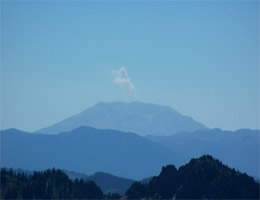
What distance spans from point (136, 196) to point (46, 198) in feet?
76.9

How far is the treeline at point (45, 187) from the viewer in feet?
389

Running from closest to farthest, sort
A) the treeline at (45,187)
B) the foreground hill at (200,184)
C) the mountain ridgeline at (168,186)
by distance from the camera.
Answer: the treeline at (45,187) < the mountain ridgeline at (168,186) < the foreground hill at (200,184)

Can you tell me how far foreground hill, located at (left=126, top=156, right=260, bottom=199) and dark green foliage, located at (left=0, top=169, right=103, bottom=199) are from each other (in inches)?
475

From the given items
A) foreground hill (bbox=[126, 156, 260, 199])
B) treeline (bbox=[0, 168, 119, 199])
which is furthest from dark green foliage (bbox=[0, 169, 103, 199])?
foreground hill (bbox=[126, 156, 260, 199])

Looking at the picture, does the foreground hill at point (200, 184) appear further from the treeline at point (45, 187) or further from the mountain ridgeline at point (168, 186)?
the treeline at point (45, 187)

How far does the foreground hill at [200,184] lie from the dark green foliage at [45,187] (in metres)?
12.1

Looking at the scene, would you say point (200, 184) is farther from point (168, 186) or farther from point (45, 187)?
point (45, 187)

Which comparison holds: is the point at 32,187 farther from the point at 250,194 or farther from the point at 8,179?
the point at 250,194

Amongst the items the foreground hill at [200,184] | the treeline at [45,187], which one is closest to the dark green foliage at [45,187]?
the treeline at [45,187]

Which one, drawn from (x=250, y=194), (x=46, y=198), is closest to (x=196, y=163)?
(x=250, y=194)

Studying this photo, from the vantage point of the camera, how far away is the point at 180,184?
128875 mm

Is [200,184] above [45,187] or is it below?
above

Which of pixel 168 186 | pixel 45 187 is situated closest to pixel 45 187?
pixel 45 187

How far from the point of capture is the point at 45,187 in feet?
409
